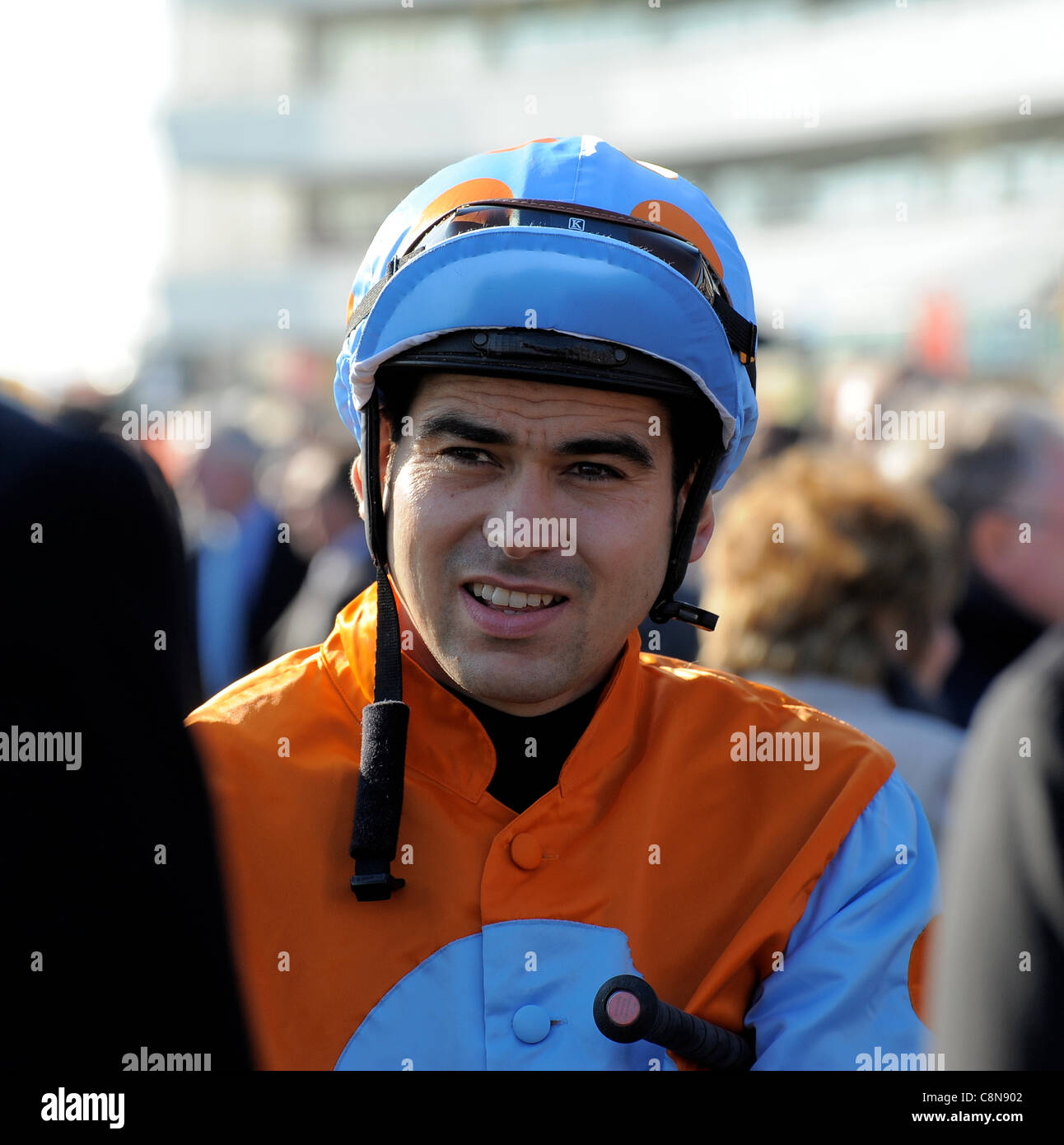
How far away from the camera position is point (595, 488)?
195 cm

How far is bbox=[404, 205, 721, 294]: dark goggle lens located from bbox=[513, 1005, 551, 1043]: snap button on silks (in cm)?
104

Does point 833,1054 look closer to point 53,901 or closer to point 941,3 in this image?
point 53,901

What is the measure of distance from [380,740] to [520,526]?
13.9 inches

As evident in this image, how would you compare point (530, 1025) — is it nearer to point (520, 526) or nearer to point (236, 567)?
point (520, 526)

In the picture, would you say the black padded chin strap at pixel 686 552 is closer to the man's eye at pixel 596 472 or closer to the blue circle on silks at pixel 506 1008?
the man's eye at pixel 596 472

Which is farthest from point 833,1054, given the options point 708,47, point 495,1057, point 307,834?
point 708,47

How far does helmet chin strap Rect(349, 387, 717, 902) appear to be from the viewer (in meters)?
1.78

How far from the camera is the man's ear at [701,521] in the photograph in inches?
84.1

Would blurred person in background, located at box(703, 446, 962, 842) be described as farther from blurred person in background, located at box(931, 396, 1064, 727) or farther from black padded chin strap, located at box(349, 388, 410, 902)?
black padded chin strap, located at box(349, 388, 410, 902)

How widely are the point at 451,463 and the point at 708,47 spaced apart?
1202 inches

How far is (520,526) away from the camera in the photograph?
186 cm

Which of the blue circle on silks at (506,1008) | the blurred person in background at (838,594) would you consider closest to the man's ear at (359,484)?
the blue circle on silks at (506,1008)

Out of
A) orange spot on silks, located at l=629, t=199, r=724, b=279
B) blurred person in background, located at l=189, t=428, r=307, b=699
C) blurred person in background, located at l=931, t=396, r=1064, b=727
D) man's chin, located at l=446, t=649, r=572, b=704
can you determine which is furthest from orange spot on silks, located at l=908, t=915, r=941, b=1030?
blurred person in background, located at l=189, t=428, r=307, b=699

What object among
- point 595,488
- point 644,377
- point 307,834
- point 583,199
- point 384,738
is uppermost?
point 583,199
